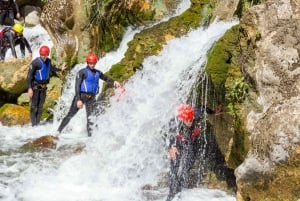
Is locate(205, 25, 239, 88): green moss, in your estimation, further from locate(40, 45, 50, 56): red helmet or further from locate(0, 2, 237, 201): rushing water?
locate(40, 45, 50, 56): red helmet

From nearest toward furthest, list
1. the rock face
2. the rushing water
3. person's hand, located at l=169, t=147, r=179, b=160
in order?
1. the rock face
2. person's hand, located at l=169, t=147, r=179, b=160
3. the rushing water

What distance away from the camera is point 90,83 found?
33.9 feet

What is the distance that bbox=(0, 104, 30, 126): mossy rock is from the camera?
12.4 metres

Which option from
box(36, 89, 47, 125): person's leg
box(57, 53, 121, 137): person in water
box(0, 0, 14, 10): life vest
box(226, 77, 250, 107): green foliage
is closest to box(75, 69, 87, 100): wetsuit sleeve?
box(57, 53, 121, 137): person in water

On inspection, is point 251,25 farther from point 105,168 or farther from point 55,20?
point 55,20

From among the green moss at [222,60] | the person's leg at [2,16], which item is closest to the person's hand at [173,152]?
the green moss at [222,60]

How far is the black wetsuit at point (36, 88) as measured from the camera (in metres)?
10.9

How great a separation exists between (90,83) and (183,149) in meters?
3.53

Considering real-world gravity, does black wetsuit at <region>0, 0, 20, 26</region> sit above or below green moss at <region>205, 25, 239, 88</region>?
above

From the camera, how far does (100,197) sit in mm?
7871

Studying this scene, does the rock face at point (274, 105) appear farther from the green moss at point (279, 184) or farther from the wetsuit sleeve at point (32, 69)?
the wetsuit sleeve at point (32, 69)

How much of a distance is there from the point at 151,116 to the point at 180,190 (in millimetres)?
2292

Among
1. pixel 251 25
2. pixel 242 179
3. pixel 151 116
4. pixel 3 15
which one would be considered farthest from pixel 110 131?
pixel 3 15

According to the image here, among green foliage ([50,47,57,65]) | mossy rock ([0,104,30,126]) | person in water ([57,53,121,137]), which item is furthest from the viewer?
green foliage ([50,47,57,65])
